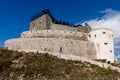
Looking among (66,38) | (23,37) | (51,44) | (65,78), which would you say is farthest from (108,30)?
(65,78)

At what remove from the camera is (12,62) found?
106 ft

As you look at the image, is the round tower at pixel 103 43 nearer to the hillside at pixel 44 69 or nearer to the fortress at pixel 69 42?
the fortress at pixel 69 42

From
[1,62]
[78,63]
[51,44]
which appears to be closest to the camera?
[1,62]

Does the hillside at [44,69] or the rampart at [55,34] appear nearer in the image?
the hillside at [44,69]

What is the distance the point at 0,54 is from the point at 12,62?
2.85 meters

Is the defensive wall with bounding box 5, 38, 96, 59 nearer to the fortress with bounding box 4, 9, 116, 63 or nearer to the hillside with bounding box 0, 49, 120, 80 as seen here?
the fortress with bounding box 4, 9, 116, 63

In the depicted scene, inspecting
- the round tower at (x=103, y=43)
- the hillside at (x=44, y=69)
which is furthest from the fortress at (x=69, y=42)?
the hillside at (x=44, y=69)

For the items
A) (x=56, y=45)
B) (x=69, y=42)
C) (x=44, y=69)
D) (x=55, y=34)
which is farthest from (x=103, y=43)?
(x=44, y=69)

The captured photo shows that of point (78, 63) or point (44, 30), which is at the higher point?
point (44, 30)

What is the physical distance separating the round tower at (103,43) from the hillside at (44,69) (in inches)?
313

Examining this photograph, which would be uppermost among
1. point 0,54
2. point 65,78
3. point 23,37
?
point 23,37

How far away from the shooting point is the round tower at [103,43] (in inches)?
1666

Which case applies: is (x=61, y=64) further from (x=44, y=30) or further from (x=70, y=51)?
(x=44, y=30)

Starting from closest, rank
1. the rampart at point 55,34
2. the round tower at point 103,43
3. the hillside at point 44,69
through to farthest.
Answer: the hillside at point 44,69
the round tower at point 103,43
the rampart at point 55,34
